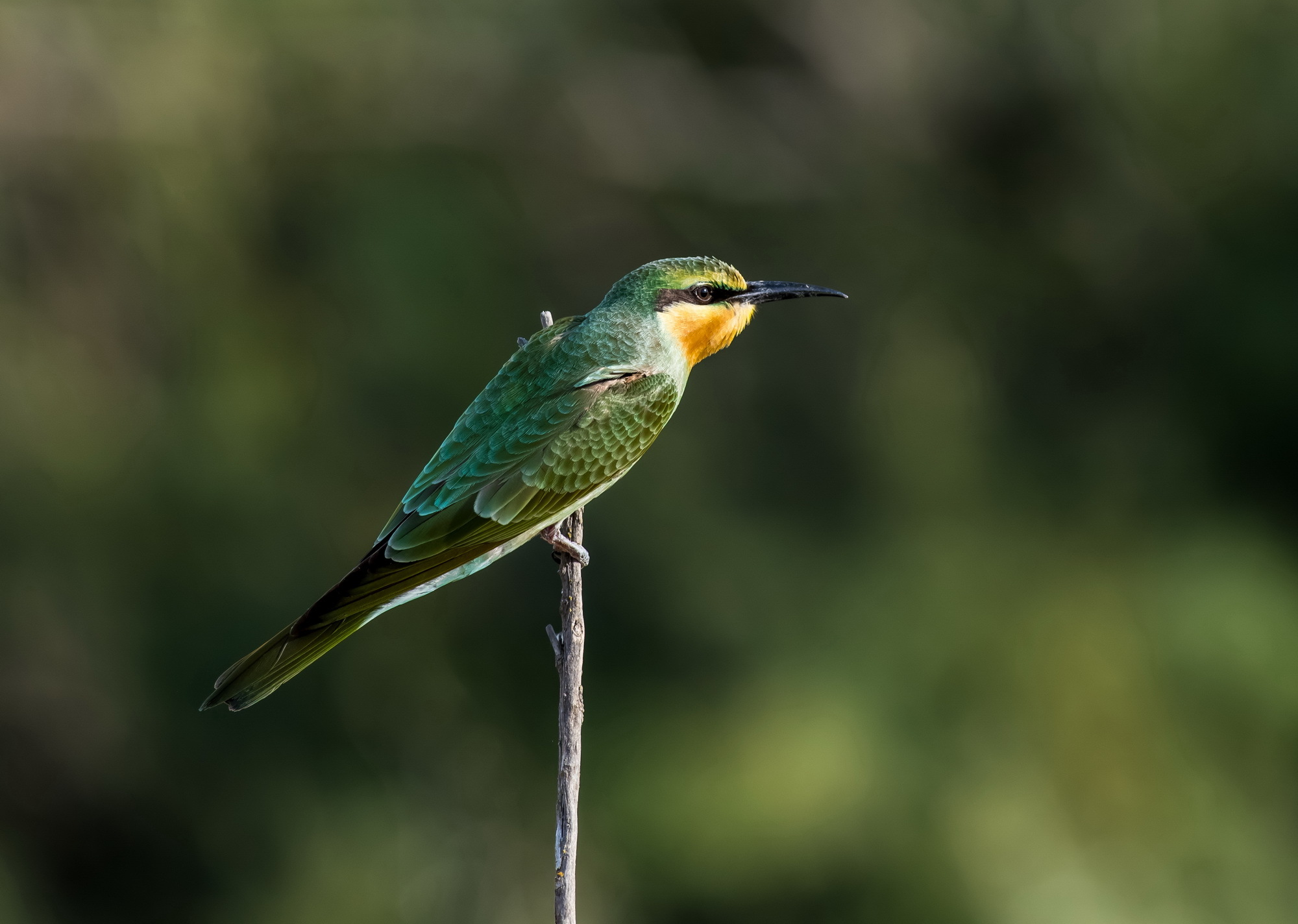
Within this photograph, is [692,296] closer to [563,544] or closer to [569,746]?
[563,544]

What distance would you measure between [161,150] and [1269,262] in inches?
235

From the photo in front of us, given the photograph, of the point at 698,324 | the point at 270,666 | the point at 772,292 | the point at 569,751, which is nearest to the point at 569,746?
the point at 569,751

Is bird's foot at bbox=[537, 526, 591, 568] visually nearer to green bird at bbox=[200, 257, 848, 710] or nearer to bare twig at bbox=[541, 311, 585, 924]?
green bird at bbox=[200, 257, 848, 710]

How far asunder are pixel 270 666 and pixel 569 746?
536mm

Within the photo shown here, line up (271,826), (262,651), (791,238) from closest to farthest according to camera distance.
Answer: (262,651)
(271,826)
(791,238)

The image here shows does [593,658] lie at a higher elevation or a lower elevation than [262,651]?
higher

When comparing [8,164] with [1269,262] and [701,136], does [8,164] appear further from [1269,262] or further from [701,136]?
[1269,262]

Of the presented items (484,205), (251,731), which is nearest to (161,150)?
(484,205)

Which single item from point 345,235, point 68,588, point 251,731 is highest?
point 345,235

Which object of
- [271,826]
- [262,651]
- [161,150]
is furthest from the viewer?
[161,150]

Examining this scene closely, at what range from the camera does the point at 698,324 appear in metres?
2.63

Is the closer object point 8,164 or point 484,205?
point 8,164

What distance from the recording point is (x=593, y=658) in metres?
6.40

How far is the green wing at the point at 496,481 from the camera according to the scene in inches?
87.7
